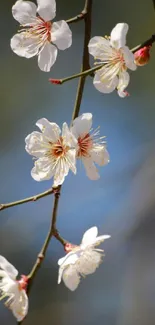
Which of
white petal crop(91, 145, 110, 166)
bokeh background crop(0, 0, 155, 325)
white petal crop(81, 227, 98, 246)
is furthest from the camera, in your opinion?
bokeh background crop(0, 0, 155, 325)

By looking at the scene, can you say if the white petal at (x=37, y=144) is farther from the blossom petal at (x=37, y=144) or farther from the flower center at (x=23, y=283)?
the flower center at (x=23, y=283)

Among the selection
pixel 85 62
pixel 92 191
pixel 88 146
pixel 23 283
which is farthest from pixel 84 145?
pixel 92 191

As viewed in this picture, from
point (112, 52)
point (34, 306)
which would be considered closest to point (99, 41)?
point (112, 52)

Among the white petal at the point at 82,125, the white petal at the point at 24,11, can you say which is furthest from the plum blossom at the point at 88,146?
the white petal at the point at 24,11

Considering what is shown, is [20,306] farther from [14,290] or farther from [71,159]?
[71,159]

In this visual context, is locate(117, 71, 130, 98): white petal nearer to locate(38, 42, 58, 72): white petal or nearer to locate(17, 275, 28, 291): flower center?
locate(38, 42, 58, 72): white petal

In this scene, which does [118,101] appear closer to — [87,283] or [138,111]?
[138,111]

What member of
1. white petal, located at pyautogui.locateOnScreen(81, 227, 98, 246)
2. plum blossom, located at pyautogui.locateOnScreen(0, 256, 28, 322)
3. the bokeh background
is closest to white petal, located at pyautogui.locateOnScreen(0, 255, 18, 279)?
plum blossom, located at pyautogui.locateOnScreen(0, 256, 28, 322)
